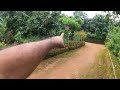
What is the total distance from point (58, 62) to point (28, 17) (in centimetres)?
114

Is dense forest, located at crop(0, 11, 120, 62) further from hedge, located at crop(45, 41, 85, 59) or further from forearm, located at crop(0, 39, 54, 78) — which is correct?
forearm, located at crop(0, 39, 54, 78)

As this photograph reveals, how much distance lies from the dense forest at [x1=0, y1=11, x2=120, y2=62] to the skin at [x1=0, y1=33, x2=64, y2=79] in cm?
101

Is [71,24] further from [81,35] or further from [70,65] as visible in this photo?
[70,65]

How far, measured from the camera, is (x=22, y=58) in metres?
1.79

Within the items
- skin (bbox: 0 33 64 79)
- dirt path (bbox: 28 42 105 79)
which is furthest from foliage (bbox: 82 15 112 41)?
skin (bbox: 0 33 64 79)

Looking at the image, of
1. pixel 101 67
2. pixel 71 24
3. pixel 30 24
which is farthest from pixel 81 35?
pixel 101 67

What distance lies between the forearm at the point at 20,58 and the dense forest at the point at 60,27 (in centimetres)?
101

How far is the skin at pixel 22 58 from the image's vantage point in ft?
5.87

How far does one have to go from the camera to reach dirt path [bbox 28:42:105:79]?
148 inches

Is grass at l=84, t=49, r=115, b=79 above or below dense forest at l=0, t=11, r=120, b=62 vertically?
below

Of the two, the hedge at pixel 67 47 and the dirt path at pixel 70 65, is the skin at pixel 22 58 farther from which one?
Answer: the dirt path at pixel 70 65

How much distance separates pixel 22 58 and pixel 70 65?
2.62 m
